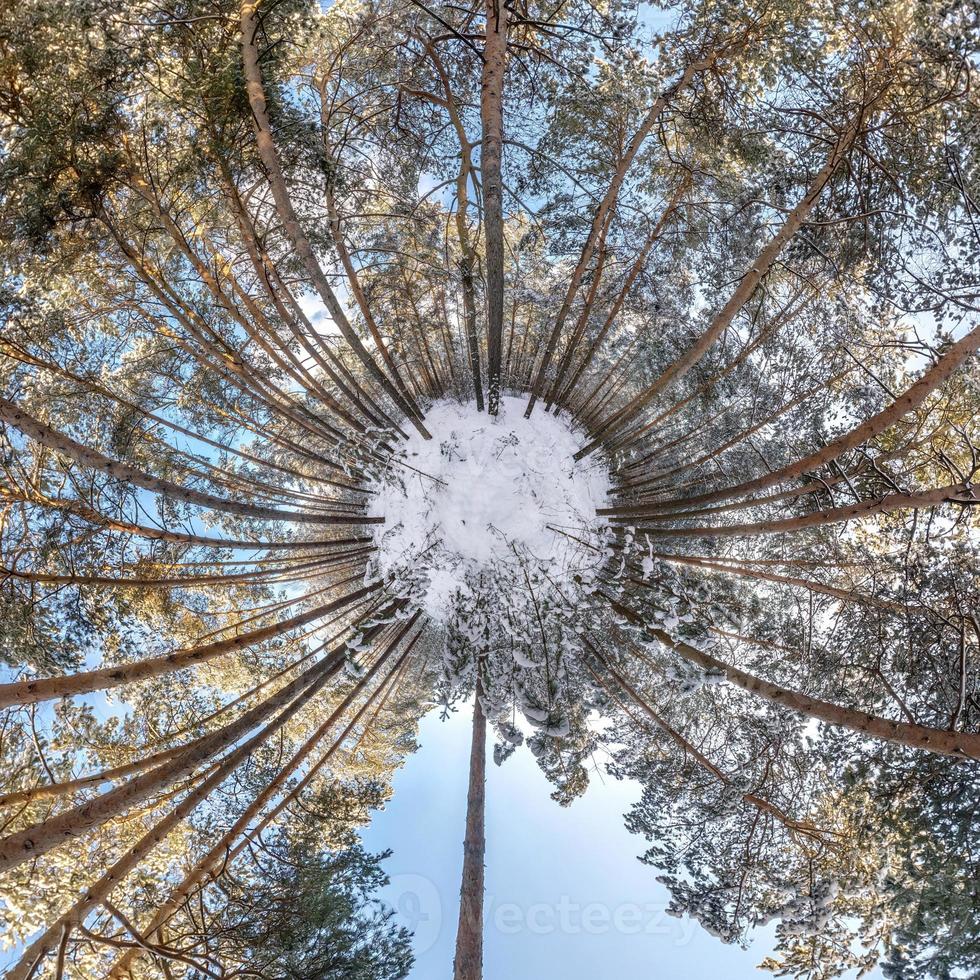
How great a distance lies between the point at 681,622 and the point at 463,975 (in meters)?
4.33

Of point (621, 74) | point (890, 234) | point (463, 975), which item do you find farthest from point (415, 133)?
point (463, 975)

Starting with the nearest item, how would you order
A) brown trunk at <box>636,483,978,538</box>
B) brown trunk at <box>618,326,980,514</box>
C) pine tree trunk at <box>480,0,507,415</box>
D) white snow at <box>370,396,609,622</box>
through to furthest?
1. brown trunk at <box>636,483,978,538</box>
2. brown trunk at <box>618,326,980,514</box>
3. pine tree trunk at <box>480,0,507,415</box>
4. white snow at <box>370,396,609,622</box>

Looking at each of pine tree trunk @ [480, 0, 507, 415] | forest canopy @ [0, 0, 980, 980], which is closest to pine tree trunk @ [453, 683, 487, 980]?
forest canopy @ [0, 0, 980, 980]

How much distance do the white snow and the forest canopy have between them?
0.05m

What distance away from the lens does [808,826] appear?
17.2 feet

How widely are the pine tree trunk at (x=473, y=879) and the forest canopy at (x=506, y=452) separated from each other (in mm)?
39

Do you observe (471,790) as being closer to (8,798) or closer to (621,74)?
(8,798)

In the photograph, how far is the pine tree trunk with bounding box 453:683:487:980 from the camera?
659 cm

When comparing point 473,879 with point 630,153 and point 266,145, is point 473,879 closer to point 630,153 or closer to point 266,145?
point 266,145

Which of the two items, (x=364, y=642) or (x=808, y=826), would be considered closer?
(x=808, y=826)

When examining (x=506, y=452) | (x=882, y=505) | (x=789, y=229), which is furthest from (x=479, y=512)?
(x=789, y=229)

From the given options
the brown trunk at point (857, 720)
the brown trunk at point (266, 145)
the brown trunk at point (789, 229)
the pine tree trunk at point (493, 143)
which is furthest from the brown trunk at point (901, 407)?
the brown trunk at point (266, 145)

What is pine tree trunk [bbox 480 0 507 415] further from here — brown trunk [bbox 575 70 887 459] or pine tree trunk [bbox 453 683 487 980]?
pine tree trunk [bbox 453 683 487 980]

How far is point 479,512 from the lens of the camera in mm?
7305
